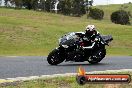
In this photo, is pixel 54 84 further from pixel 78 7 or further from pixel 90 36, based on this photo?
pixel 78 7

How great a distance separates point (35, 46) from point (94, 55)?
26026 mm

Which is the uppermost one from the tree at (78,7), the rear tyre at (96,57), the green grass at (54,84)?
the green grass at (54,84)

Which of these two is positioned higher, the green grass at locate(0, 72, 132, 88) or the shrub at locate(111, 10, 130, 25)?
the green grass at locate(0, 72, 132, 88)

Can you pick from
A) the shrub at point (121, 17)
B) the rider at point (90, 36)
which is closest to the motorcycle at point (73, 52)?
the rider at point (90, 36)

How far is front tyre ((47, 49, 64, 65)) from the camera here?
607 inches

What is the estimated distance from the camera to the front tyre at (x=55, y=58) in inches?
607

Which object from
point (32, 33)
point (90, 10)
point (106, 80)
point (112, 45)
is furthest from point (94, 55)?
point (90, 10)

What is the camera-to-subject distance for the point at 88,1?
12469 cm

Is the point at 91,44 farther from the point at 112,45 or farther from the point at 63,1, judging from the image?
the point at 63,1

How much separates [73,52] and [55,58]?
0.69m

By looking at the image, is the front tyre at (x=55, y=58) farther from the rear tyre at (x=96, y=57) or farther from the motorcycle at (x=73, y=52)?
the rear tyre at (x=96, y=57)

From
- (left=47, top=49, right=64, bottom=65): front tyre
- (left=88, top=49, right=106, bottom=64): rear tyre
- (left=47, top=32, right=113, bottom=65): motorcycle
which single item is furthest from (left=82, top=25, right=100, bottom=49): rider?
(left=47, top=49, right=64, bottom=65): front tyre

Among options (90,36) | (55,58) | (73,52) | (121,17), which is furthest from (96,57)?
(121,17)

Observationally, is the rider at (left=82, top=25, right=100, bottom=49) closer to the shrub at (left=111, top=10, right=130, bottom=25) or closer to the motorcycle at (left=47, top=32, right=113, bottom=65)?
the motorcycle at (left=47, top=32, right=113, bottom=65)
